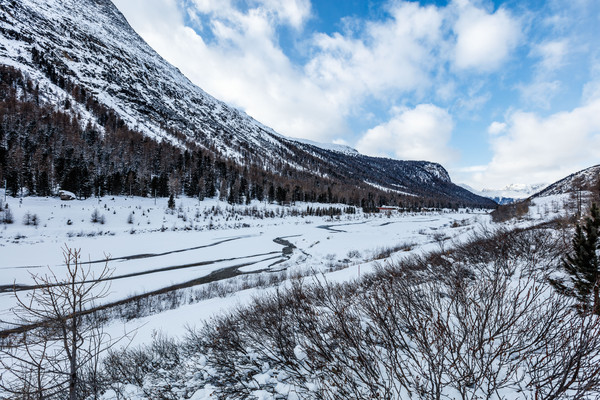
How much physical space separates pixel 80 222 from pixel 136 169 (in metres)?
32.6

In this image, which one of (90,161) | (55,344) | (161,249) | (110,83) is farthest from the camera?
(110,83)

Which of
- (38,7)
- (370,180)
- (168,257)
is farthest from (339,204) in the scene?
(38,7)

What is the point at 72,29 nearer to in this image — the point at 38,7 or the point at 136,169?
the point at 38,7

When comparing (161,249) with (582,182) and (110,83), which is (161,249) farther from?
(110,83)

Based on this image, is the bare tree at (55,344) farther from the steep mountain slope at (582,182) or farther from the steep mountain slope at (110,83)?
the steep mountain slope at (110,83)

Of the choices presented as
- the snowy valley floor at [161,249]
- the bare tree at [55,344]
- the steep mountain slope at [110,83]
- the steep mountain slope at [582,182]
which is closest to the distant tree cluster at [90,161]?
the steep mountain slope at [110,83]

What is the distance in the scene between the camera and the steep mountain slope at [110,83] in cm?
9294

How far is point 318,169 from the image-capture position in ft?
527

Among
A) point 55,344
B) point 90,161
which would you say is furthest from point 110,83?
point 55,344

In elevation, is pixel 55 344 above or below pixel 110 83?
below

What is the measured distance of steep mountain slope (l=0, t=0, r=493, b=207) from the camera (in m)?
92.9

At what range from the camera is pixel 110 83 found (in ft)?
385

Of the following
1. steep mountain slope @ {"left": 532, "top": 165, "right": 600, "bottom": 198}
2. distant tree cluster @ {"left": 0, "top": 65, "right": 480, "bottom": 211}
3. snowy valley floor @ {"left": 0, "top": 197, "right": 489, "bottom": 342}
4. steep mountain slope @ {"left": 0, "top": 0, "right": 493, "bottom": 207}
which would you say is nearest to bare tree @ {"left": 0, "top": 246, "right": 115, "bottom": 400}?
snowy valley floor @ {"left": 0, "top": 197, "right": 489, "bottom": 342}

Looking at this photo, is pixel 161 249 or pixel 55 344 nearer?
pixel 55 344
